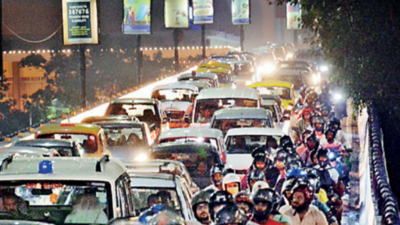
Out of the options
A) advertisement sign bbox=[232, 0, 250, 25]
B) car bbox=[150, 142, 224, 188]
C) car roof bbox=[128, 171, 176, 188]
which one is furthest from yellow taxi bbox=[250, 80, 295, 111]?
advertisement sign bbox=[232, 0, 250, 25]

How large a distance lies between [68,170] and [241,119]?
36.6 ft

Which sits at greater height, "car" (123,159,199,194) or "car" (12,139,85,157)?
"car" (123,159,199,194)

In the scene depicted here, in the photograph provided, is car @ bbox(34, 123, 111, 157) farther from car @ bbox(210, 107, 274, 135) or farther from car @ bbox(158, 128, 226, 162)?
car @ bbox(210, 107, 274, 135)

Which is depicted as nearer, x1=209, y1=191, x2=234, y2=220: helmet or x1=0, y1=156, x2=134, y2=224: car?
x1=0, y1=156, x2=134, y2=224: car

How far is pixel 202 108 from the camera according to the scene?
19.8 m

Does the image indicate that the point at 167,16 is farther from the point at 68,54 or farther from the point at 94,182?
the point at 94,182

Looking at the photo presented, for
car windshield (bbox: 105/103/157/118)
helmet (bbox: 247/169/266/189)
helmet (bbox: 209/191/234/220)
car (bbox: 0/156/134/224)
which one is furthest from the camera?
car windshield (bbox: 105/103/157/118)

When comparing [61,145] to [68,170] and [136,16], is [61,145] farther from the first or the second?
[136,16]

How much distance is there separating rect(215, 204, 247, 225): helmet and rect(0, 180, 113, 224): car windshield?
784 millimetres

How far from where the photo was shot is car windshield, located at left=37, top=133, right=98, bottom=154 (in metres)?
14.0

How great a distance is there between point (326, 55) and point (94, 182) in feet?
52.5

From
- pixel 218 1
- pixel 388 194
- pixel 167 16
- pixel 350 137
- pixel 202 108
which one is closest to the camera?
pixel 388 194

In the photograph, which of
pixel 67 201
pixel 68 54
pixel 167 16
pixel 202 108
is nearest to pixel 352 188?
pixel 202 108

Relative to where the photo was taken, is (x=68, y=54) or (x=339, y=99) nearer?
(x=339, y=99)
